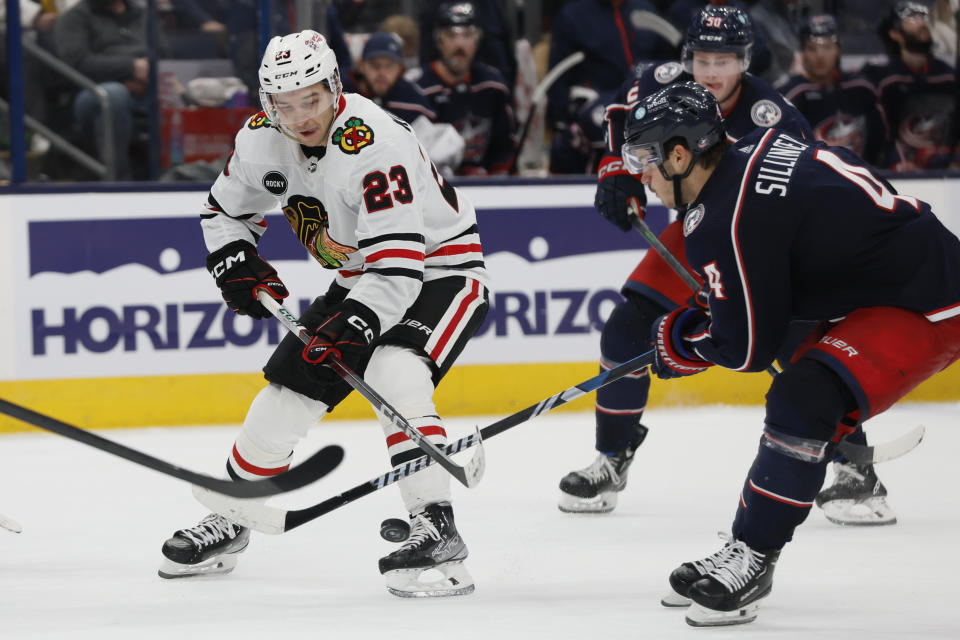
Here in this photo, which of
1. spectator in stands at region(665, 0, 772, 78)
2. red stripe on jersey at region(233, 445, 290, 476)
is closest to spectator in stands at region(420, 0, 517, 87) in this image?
spectator in stands at region(665, 0, 772, 78)

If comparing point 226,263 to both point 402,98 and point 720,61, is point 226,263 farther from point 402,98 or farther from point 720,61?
point 402,98

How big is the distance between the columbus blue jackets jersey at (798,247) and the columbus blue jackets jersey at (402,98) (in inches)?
104

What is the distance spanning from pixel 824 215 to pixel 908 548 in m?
1.08

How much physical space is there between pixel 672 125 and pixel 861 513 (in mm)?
1346

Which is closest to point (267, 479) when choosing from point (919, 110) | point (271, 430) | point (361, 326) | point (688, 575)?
point (271, 430)

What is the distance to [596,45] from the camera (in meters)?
5.32

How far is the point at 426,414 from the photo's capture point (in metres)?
2.72

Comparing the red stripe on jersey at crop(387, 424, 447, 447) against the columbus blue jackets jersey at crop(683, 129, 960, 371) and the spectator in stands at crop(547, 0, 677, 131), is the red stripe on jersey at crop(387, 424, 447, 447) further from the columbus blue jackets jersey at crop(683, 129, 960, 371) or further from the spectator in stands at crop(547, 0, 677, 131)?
the spectator in stands at crop(547, 0, 677, 131)

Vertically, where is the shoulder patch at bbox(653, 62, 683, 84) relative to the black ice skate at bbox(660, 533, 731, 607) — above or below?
above

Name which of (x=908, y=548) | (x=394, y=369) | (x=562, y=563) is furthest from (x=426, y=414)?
(x=908, y=548)

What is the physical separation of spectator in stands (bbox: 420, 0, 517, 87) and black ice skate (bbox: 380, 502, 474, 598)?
2.97 m

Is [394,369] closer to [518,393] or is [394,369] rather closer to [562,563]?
[562,563]

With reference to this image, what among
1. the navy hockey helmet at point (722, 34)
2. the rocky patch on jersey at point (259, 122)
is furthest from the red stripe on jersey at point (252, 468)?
the navy hockey helmet at point (722, 34)

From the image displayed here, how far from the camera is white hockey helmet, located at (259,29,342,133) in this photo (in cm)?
259
